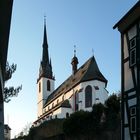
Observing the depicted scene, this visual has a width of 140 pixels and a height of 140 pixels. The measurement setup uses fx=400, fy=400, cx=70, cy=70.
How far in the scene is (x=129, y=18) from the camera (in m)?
17.6

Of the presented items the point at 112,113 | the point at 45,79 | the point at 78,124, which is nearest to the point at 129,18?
the point at 112,113

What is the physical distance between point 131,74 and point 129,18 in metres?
2.53

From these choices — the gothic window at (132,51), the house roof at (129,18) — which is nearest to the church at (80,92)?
the house roof at (129,18)

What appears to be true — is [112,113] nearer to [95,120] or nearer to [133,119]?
[95,120]

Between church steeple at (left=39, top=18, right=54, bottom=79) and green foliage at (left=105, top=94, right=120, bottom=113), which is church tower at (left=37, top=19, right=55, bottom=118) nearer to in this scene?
church steeple at (left=39, top=18, right=54, bottom=79)

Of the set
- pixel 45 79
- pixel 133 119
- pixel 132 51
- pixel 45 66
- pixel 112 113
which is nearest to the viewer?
pixel 133 119

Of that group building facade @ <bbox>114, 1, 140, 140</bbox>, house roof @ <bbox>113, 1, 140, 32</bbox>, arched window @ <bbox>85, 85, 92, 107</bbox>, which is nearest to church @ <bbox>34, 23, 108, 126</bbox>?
arched window @ <bbox>85, 85, 92, 107</bbox>

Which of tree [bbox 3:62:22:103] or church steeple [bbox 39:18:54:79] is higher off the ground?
church steeple [bbox 39:18:54:79]

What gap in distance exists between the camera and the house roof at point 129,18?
16.7 meters

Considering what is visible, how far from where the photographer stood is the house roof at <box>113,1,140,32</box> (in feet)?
54.9

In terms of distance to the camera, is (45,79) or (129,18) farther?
(45,79)

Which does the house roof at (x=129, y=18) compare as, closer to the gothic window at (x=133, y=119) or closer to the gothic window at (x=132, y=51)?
the gothic window at (x=132, y=51)

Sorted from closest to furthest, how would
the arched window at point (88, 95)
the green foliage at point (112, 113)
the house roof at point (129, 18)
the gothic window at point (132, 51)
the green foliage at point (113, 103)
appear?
the house roof at point (129, 18), the gothic window at point (132, 51), the green foliage at point (112, 113), the green foliage at point (113, 103), the arched window at point (88, 95)

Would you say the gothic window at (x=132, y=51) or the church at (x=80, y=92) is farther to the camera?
the church at (x=80, y=92)
